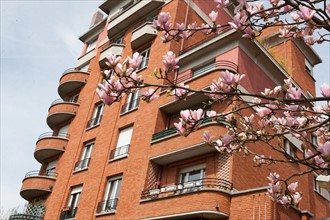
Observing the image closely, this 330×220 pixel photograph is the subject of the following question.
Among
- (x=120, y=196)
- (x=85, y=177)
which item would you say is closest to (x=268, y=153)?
(x=120, y=196)

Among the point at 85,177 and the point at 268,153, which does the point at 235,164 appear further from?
the point at 85,177

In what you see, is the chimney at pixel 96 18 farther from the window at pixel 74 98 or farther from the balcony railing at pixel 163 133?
the balcony railing at pixel 163 133

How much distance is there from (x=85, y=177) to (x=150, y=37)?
8379mm

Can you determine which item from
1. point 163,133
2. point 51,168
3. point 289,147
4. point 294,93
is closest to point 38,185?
point 51,168

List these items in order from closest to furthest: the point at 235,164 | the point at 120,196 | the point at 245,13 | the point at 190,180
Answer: the point at 245,13, the point at 235,164, the point at 190,180, the point at 120,196

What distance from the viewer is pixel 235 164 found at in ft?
47.5

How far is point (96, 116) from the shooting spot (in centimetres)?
2330

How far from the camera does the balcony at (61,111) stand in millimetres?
25094

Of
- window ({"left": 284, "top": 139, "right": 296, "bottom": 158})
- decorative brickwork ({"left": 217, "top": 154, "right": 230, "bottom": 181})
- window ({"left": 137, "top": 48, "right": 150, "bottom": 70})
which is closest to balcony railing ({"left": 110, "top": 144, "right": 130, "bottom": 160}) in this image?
window ({"left": 137, "top": 48, "right": 150, "bottom": 70})

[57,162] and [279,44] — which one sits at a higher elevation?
[279,44]

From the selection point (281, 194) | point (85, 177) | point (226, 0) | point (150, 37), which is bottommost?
point (281, 194)

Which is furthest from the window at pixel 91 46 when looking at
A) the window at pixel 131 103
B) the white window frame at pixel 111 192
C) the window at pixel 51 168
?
the white window frame at pixel 111 192

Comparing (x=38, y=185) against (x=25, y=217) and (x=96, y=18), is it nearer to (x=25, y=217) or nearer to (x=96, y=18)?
(x=25, y=217)

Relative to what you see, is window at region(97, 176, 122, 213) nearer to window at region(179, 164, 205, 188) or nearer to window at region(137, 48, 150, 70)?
window at region(179, 164, 205, 188)
